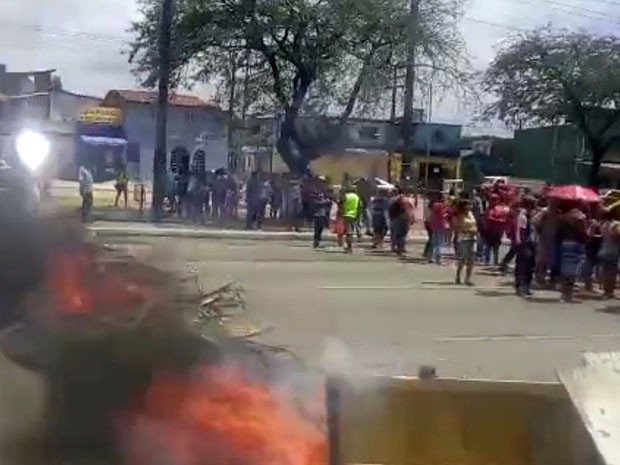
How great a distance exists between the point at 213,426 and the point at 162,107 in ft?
78.8

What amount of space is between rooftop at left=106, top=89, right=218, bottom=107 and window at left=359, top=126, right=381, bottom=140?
4750mm

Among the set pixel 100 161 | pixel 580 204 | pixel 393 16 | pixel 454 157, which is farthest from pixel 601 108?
pixel 580 204

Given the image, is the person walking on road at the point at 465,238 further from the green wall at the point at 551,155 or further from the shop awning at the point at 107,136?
the green wall at the point at 551,155

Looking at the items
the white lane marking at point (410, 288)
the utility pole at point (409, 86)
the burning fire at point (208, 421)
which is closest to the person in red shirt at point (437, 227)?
the white lane marking at point (410, 288)

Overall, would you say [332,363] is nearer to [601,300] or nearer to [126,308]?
[126,308]

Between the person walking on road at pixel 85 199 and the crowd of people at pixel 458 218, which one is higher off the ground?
the person walking on road at pixel 85 199

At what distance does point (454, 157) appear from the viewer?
4512 centimetres

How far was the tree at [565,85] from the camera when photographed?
35844mm

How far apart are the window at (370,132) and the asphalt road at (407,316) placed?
1046cm

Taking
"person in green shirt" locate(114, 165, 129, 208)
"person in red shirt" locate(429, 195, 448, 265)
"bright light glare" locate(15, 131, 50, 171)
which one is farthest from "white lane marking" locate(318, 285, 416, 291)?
"person in green shirt" locate(114, 165, 129, 208)

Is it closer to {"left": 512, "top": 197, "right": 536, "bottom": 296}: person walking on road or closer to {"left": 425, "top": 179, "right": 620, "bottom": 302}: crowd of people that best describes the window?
{"left": 425, "top": 179, "right": 620, "bottom": 302}: crowd of people

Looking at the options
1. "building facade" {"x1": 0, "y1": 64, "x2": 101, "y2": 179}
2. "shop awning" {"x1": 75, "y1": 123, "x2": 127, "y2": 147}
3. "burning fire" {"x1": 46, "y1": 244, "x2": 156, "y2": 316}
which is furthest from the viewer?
"shop awning" {"x1": 75, "y1": 123, "x2": 127, "y2": 147}

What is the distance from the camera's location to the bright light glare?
10.0m

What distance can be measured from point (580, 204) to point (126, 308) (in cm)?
1336
